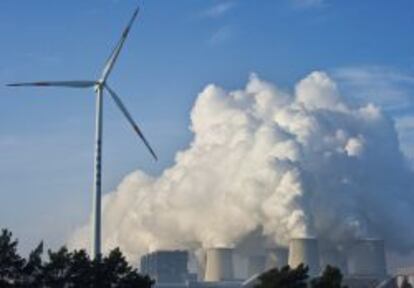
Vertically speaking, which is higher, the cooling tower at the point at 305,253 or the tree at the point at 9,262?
the cooling tower at the point at 305,253

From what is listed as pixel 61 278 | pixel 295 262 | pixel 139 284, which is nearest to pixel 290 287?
pixel 139 284

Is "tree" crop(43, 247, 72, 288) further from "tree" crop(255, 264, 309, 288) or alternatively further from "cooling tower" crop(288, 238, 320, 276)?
"cooling tower" crop(288, 238, 320, 276)

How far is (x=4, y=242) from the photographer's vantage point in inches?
2975

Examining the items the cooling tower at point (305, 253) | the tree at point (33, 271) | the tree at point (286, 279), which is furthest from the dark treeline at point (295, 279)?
the cooling tower at point (305, 253)

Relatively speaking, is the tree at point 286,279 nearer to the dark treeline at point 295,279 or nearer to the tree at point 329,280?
the dark treeline at point 295,279

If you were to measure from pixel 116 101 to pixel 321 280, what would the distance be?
34.2 metres

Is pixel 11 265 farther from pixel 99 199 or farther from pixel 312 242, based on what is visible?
pixel 312 242

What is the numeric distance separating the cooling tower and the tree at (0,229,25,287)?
121329mm

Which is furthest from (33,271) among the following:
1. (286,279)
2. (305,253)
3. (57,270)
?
(305,253)

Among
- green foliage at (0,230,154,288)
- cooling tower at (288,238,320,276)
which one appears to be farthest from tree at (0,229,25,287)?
cooling tower at (288,238,320,276)

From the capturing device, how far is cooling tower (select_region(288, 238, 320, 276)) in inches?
7552

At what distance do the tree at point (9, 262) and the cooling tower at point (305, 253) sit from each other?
12133 centimetres

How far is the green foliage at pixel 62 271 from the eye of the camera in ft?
248

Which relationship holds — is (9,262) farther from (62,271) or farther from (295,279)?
(295,279)
